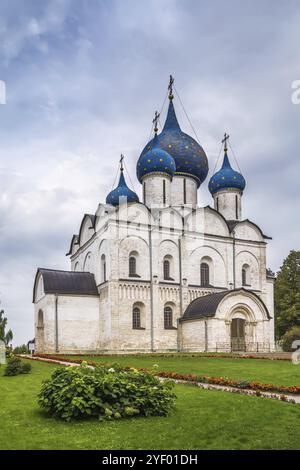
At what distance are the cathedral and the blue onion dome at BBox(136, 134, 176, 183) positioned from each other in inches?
2.7

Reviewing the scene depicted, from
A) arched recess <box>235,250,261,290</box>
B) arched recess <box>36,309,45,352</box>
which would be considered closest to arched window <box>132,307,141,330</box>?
arched recess <box>36,309,45,352</box>

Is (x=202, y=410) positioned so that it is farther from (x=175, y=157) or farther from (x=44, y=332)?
(x=175, y=157)

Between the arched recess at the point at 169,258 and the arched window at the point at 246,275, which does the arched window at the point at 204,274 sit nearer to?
the arched recess at the point at 169,258

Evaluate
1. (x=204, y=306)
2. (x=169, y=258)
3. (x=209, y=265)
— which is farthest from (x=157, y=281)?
(x=209, y=265)

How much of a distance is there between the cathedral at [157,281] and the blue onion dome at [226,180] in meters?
3.15

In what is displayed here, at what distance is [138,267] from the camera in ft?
105

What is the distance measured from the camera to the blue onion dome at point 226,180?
3878cm

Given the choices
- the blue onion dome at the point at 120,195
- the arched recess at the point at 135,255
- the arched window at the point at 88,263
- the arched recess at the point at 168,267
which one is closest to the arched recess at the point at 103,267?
the arched recess at the point at 135,255

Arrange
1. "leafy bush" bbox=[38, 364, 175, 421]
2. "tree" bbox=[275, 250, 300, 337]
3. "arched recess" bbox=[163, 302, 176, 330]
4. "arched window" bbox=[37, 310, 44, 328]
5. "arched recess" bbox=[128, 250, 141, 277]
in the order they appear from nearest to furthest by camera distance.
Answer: "leafy bush" bbox=[38, 364, 175, 421], "arched recess" bbox=[128, 250, 141, 277], "arched recess" bbox=[163, 302, 176, 330], "arched window" bbox=[37, 310, 44, 328], "tree" bbox=[275, 250, 300, 337]

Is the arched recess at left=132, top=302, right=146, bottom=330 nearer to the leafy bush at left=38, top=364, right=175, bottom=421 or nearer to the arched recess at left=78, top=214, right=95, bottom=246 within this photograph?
the arched recess at left=78, top=214, right=95, bottom=246

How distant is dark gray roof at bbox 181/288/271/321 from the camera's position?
3015 cm
